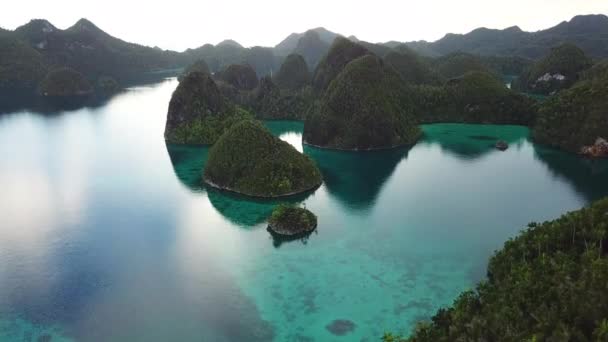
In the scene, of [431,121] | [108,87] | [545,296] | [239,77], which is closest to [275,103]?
[239,77]

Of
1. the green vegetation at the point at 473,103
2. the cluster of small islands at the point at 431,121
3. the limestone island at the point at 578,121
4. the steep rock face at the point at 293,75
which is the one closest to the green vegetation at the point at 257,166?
the cluster of small islands at the point at 431,121

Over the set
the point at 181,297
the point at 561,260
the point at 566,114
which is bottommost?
the point at 181,297

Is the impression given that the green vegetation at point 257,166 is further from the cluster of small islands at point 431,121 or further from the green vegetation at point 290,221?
the green vegetation at point 290,221

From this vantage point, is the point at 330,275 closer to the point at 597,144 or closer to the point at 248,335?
the point at 248,335

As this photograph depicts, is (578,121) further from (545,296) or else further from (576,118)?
(545,296)

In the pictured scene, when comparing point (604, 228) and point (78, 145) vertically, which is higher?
point (604, 228)

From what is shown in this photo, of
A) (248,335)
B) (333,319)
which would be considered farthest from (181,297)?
(333,319)
